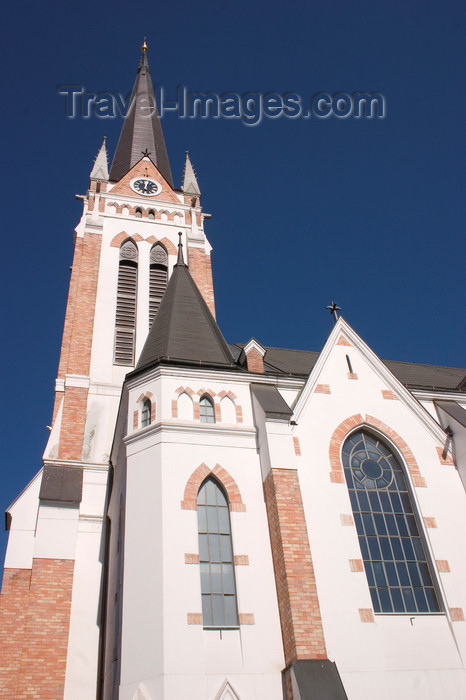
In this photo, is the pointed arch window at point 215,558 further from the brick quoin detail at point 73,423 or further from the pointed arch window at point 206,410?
the brick quoin detail at point 73,423

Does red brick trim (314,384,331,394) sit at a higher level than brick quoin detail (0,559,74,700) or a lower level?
higher

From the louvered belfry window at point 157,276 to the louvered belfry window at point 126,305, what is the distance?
25.5 inches

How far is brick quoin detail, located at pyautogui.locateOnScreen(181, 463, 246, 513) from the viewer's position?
13.5 meters

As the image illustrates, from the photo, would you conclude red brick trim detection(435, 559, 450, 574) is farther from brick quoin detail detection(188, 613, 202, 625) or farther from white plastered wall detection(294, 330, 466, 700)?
brick quoin detail detection(188, 613, 202, 625)

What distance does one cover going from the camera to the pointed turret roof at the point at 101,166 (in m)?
30.5

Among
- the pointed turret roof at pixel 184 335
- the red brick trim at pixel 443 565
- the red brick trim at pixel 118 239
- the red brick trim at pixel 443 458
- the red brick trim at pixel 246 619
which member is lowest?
the red brick trim at pixel 246 619

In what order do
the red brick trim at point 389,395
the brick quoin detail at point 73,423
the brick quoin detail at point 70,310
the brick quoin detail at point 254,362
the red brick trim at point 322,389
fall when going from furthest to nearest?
1. the brick quoin detail at point 70,310
2. the brick quoin detail at point 73,423
3. the brick quoin detail at point 254,362
4. the red brick trim at point 389,395
5. the red brick trim at point 322,389

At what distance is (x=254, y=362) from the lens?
17047 millimetres

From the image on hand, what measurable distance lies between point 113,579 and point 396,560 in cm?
671

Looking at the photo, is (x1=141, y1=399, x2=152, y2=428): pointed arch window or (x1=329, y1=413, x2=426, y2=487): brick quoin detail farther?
(x1=141, y1=399, x2=152, y2=428): pointed arch window

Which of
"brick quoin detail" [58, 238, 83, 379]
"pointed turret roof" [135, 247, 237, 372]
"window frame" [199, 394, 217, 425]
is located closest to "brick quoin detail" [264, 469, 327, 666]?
"window frame" [199, 394, 217, 425]

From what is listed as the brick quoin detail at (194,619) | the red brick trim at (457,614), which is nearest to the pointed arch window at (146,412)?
the brick quoin detail at (194,619)

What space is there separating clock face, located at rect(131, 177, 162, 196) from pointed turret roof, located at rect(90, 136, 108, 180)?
1.52 meters

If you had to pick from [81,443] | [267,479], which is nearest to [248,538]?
[267,479]
